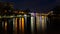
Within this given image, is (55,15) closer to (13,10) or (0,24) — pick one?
(13,10)

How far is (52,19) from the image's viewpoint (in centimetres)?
1856

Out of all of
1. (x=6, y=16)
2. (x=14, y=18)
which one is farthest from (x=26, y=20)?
(x=6, y=16)

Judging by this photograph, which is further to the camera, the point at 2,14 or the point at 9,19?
the point at 9,19

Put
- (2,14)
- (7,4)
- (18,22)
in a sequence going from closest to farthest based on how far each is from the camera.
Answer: (2,14) → (7,4) → (18,22)

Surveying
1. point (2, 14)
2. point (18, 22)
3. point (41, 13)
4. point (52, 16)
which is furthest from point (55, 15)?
point (2, 14)

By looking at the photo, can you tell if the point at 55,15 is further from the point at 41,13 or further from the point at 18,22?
the point at 18,22

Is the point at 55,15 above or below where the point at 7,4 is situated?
below

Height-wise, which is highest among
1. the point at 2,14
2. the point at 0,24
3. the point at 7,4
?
the point at 7,4

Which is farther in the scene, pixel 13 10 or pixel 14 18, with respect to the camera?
pixel 14 18

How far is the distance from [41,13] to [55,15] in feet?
5.44

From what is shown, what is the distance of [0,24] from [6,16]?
3.44ft

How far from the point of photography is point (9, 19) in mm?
18047

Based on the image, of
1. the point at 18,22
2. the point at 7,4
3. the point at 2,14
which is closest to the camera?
the point at 2,14

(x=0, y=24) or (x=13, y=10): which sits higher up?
(x=13, y=10)
